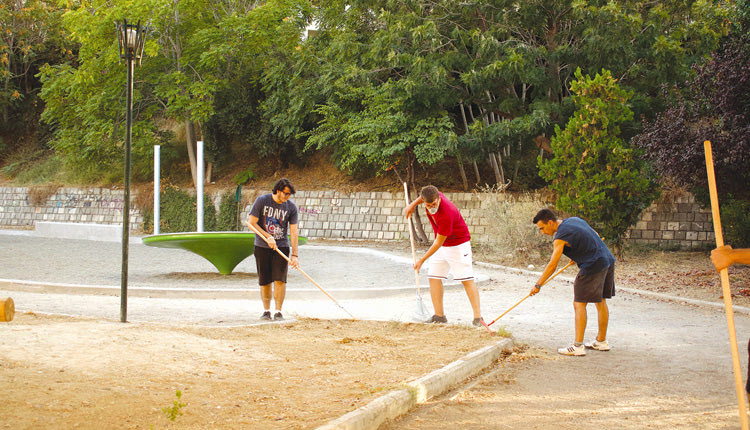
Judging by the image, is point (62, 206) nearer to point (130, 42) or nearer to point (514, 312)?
point (130, 42)

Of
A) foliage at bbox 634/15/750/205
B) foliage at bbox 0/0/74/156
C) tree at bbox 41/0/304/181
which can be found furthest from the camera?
foliage at bbox 0/0/74/156

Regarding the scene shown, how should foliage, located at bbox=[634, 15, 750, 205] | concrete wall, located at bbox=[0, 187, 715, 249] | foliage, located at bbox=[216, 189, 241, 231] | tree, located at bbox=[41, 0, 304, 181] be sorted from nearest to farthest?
foliage, located at bbox=[634, 15, 750, 205], concrete wall, located at bbox=[0, 187, 715, 249], tree, located at bbox=[41, 0, 304, 181], foliage, located at bbox=[216, 189, 241, 231]

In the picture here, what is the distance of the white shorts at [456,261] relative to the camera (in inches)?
320

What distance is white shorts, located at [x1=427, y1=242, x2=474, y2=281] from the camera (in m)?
8.13

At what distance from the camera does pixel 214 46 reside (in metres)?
29.2

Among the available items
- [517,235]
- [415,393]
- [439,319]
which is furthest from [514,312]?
[517,235]

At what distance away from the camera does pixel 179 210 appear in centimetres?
3150

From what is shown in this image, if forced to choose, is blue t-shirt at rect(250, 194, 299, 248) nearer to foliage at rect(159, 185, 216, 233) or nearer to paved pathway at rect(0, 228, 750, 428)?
paved pathway at rect(0, 228, 750, 428)

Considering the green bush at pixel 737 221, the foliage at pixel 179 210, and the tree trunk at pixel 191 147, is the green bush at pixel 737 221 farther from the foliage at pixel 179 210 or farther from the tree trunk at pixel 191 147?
the tree trunk at pixel 191 147

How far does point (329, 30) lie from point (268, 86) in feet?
13.4

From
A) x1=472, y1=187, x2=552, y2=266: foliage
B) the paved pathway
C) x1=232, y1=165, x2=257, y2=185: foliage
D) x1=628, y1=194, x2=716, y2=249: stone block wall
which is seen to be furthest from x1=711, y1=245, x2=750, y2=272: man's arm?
x1=232, y1=165, x2=257, y2=185: foliage

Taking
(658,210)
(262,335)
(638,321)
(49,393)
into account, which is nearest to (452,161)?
(658,210)

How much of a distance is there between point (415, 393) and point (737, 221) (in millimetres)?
15799

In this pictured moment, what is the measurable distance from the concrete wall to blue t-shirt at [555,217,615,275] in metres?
11.7
